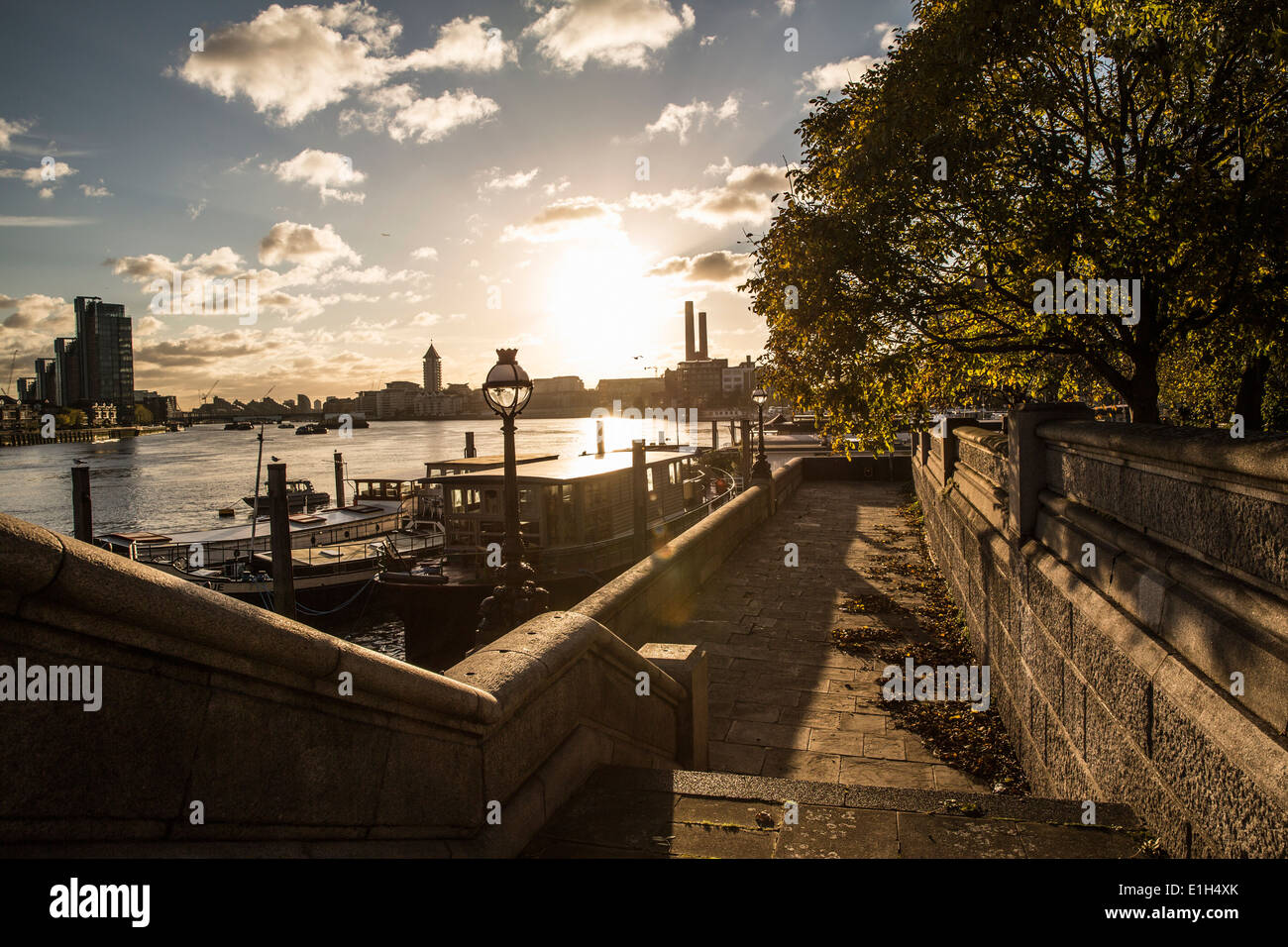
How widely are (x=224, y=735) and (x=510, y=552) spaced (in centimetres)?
480

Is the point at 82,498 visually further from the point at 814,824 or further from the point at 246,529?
the point at 814,824

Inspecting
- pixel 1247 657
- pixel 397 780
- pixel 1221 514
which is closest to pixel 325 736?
pixel 397 780

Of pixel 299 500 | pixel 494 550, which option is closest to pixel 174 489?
pixel 299 500

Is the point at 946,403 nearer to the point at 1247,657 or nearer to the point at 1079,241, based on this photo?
the point at 1079,241

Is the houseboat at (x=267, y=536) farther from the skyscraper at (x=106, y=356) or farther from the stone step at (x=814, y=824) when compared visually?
the skyscraper at (x=106, y=356)

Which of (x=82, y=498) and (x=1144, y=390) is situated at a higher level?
(x=1144, y=390)

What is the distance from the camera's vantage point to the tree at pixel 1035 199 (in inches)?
275

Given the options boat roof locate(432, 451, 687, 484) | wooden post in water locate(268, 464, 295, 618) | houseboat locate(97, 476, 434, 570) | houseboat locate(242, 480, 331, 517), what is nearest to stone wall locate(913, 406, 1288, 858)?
boat roof locate(432, 451, 687, 484)

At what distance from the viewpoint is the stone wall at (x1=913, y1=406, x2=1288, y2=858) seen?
243cm

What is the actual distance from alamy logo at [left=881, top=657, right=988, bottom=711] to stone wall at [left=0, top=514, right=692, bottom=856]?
16.9 feet

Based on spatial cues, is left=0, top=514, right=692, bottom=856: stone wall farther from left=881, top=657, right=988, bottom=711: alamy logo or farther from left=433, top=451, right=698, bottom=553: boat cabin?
left=433, top=451, right=698, bottom=553: boat cabin

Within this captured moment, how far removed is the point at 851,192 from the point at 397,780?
313 inches

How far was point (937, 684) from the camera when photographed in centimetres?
783
